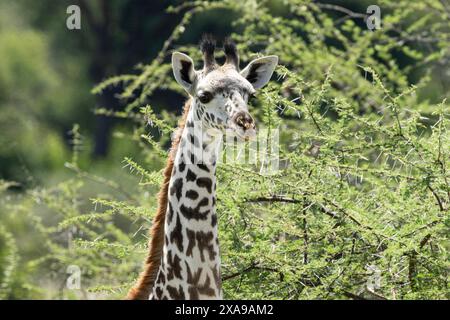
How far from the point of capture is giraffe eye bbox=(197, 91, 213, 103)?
18.8 ft

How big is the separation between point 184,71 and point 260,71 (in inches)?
16.6

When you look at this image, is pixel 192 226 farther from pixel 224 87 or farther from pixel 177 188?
pixel 224 87

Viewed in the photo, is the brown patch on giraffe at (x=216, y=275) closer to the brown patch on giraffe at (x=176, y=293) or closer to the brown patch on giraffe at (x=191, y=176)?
the brown patch on giraffe at (x=176, y=293)

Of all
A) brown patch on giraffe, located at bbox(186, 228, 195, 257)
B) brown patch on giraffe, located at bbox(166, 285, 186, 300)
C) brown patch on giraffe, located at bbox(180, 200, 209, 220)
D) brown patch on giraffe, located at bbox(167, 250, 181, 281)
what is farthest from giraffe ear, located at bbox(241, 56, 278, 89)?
brown patch on giraffe, located at bbox(166, 285, 186, 300)

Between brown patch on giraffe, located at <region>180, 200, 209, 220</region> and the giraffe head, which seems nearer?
the giraffe head

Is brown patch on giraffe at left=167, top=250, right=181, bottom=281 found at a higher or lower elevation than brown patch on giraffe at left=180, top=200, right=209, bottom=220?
lower

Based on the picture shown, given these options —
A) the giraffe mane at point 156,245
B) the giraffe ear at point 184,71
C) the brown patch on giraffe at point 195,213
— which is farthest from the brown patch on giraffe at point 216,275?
the giraffe ear at point 184,71

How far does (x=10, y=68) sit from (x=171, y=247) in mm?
28443

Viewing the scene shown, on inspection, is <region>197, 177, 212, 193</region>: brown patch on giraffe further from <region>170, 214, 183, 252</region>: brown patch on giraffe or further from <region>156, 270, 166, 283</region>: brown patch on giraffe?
<region>156, 270, 166, 283</region>: brown patch on giraffe

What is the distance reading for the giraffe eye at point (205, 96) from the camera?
5.73 meters

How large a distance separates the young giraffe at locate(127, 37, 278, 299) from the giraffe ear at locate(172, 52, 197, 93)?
14cm

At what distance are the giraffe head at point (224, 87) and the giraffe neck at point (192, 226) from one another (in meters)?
0.11

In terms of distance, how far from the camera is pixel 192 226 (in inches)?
225

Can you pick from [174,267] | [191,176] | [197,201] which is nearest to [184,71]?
[191,176]
